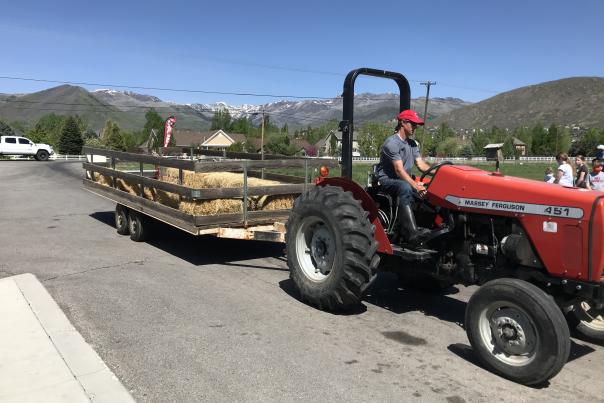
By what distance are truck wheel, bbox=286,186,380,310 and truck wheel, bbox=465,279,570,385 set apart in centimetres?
116

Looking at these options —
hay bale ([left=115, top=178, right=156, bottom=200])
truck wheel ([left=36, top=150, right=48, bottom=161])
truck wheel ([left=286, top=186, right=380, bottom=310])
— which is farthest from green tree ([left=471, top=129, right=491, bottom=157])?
truck wheel ([left=286, top=186, right=380, bottom=310])

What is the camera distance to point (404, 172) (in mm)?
4922

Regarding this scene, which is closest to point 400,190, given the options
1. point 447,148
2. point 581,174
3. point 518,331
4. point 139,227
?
point 518,331

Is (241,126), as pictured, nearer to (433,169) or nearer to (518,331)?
(433,169)

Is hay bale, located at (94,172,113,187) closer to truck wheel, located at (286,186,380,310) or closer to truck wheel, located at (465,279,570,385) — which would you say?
truck wheel, located at (286,186,380,310)

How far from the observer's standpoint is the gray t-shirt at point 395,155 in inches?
200

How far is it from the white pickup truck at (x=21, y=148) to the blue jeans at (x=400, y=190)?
44.3 metres

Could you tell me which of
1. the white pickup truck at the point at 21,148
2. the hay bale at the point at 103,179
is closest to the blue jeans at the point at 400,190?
the hay bale at the point at 103,179

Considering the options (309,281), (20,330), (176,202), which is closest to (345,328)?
(309,281)

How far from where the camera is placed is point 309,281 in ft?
17.5

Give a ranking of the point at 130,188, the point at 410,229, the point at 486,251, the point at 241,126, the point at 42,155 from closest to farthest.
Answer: the point at 486,251, the point at 410,229, the point at 130,188, the point at 42,155, the point at 241,126

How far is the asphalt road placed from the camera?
3.56 m

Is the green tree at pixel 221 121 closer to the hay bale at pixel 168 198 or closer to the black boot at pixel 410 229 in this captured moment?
the hay bale at pixel 168 198

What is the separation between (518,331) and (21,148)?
46.3m
